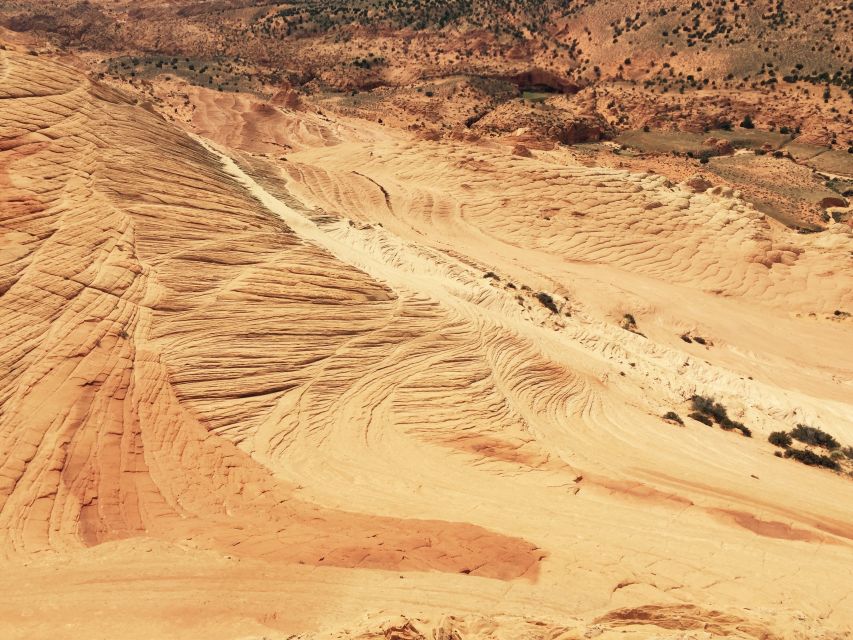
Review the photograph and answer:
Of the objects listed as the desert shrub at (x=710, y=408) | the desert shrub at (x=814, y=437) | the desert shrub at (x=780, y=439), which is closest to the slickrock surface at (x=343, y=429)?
the desert shrub at (x=780, y=439)

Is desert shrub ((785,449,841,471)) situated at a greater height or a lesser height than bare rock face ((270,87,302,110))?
lesser

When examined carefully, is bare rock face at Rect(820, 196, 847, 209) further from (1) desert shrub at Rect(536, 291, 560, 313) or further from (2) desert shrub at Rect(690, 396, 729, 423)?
(2) desert shrub at Rect(690, 396, 729, 423)

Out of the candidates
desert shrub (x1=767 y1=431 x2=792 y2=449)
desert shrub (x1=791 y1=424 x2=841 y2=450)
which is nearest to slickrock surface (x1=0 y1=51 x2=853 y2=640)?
desert shrub (x1=767 y1=431 x2=792 y2=449)

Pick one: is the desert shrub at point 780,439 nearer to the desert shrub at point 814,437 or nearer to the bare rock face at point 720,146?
the desert shrub at point 814,437

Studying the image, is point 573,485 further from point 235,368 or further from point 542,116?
point 542,116

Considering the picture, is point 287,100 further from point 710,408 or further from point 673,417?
point 673,417

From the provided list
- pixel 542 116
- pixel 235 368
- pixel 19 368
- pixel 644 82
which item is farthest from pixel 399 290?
pixel 644 82
